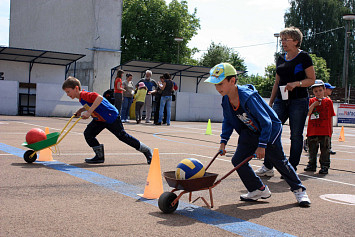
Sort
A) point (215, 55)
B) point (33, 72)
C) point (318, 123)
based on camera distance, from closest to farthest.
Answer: point (318, 123) < point (33, 72) < point (215, 55)

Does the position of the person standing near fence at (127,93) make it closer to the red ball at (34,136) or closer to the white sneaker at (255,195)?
the red ball at (34,136)

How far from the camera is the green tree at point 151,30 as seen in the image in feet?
179

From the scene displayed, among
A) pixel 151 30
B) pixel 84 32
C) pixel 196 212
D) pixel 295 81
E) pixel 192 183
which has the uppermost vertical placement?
pixel 151 30

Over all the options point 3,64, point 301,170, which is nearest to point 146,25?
point 3,64

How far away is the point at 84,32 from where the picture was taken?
33.9m

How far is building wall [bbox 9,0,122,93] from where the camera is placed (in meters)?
31.6

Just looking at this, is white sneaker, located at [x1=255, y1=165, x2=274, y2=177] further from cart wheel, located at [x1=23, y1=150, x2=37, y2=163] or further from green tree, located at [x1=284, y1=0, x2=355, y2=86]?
green tree, located at [x1=284, y1=0, x2=355, y2=86]

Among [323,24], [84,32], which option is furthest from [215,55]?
[84,32]

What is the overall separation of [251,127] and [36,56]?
2224cm

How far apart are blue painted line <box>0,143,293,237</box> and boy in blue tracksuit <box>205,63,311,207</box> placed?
0.71 m

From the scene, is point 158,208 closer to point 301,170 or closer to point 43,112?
point 301,170

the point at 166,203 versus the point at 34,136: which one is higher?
the point at 34,136

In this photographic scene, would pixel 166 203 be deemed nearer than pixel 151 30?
Yes

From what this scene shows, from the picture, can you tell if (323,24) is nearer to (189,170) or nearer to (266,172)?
(266,172)
